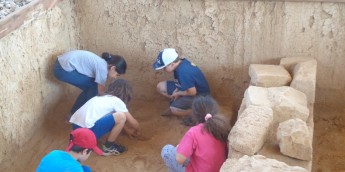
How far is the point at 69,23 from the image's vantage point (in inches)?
198

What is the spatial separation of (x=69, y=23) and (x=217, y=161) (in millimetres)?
2681

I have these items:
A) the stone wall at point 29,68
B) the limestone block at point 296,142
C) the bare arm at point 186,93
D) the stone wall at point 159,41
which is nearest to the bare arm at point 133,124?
the bare arm at point 186,93

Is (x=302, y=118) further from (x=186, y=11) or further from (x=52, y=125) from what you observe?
(x=52, y=125)

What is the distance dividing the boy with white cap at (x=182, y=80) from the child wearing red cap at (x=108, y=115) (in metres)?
0.54

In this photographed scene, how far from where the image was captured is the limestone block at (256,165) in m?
2.68

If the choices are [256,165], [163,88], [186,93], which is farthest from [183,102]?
[256,165]

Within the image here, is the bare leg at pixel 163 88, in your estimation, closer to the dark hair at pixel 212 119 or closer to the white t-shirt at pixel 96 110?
the white t-shirt at pixel 96 110

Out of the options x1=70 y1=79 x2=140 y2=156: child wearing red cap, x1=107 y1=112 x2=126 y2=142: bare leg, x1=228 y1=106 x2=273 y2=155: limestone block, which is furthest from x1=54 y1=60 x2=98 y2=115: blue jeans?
x1=228 y1=106 x2=273 y2=155: limestone block

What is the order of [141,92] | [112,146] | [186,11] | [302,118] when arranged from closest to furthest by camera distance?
[302,118]
[112,146]
[186,11]
[141,92]

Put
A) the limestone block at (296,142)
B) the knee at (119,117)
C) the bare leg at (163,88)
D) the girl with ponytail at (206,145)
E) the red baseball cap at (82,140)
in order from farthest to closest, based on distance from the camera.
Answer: the bare leg at (163,88), the knee at (119,117), the girl with ponytail at (206,145), the red baseball cap at (82,140), the limestone block at (296,142)

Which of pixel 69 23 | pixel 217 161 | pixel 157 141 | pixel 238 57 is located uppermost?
pixel 69 23

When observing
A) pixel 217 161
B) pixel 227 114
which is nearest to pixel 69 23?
pixel 227 114

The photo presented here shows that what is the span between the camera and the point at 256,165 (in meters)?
2.74

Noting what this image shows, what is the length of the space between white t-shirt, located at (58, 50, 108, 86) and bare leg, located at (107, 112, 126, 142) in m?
0.58
